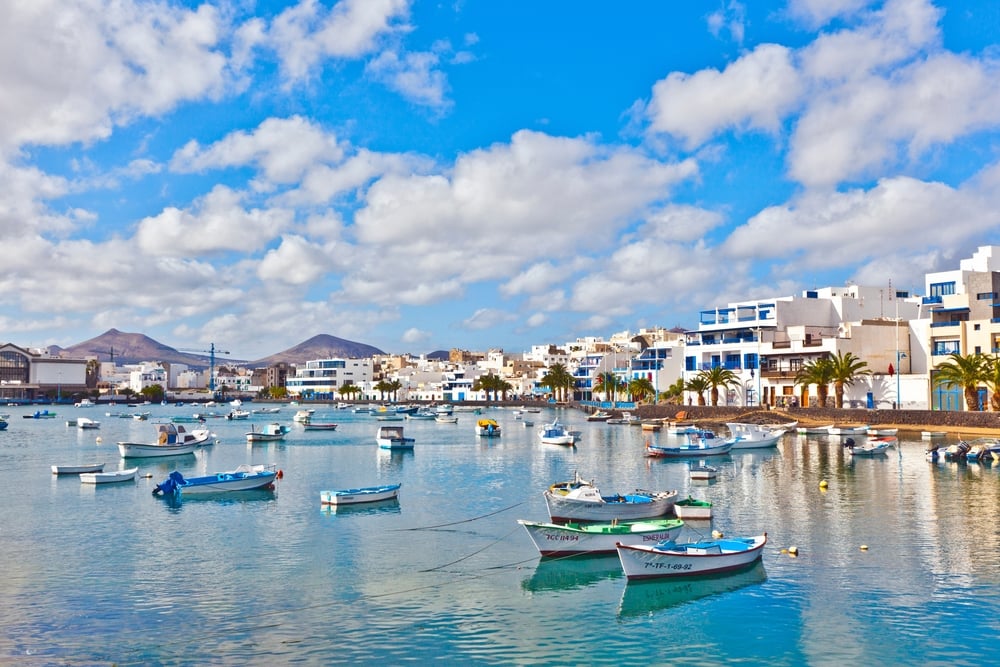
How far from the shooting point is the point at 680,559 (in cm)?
2628

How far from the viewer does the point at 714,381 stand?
110562 mm

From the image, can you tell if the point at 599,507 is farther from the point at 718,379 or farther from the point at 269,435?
the point at 718,379

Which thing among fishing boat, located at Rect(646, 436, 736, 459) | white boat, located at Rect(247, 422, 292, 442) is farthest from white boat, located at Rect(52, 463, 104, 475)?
fishing boat, located at Rect(646, 436, 736, 459)

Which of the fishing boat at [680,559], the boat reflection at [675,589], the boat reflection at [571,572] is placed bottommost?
the boat reflection at [675,589]

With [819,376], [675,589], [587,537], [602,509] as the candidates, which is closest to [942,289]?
[819,376]

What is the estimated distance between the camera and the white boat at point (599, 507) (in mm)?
34781

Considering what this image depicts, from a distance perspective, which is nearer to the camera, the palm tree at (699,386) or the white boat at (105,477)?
the white boat at (105,477)

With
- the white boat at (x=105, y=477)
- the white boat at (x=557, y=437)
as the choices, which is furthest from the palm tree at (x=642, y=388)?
the white boat at (x=105, y=477)

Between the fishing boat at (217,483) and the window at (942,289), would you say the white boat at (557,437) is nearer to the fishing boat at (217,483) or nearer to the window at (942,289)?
the fishing boat at (217,483)

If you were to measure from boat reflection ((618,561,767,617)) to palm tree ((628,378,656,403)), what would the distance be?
4586 inches

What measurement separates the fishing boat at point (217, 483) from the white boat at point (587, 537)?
73.0 feet

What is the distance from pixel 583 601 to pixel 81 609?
552 inches

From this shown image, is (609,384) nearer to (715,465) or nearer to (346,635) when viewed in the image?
(715,465)

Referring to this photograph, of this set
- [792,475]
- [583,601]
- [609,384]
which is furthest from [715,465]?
[609,384]
